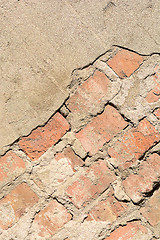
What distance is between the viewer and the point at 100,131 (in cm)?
82

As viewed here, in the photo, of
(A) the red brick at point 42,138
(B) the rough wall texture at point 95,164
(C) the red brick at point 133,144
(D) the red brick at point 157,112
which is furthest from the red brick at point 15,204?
(D) the red brick at point 157,112

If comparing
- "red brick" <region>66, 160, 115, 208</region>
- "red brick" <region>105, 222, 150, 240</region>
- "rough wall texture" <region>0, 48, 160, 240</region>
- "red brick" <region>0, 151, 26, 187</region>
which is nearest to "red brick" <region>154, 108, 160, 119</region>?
"rough wall texture" <region>0, 48, 160, 240</region>

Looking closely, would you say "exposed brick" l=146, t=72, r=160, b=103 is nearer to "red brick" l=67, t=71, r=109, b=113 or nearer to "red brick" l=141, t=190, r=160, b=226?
"red brick" l=67, t=71, r=109, b=113

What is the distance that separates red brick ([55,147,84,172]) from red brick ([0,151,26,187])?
0.14 meters

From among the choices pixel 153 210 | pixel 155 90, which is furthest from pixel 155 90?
pixel 153 210

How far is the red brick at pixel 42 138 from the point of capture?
801 millimetres

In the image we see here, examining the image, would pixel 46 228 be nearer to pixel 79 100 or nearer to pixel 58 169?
pixel 58 169

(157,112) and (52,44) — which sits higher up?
(52,44)

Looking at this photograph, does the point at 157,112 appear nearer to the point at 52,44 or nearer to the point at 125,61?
the point at 125,61

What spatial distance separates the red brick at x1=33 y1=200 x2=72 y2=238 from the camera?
2.62 ft

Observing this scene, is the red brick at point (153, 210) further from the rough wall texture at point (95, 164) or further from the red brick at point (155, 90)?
the red brick at point (155, 90)

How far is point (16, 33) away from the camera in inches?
30.5

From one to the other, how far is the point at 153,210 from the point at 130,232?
4.5 inches

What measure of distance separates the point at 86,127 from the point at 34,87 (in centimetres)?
24
